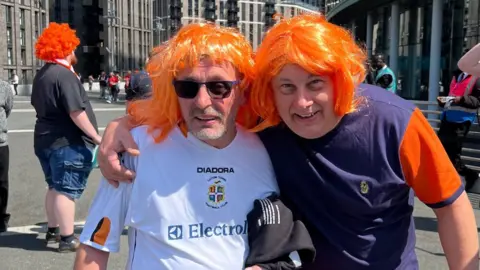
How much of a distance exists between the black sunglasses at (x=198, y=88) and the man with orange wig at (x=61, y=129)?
113 inches

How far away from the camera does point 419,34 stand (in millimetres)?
26203

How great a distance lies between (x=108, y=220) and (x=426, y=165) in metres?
1.08

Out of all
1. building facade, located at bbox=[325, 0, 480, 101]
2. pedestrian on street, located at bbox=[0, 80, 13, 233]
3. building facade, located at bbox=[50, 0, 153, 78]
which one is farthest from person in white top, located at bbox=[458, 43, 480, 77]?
building facade, located at bbox=[50, 0, 153, 78]

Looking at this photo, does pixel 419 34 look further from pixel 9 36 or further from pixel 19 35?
pixel 19 35

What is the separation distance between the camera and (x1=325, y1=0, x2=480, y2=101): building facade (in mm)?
20391

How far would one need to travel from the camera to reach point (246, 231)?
1.75m

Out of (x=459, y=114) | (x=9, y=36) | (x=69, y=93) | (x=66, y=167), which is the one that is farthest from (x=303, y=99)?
(x=9, y=36)

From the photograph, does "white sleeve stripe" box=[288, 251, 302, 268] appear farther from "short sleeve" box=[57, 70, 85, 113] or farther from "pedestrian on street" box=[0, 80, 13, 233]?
"pedestrian on street" box=[0, 80, 13, 233]

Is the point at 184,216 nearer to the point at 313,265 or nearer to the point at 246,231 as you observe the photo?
the point at 246,231

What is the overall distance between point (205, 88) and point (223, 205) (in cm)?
40

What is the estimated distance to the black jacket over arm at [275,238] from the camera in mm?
1691

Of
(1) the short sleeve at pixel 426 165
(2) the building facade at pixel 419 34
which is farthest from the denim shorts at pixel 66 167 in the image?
(2) the building facade at pixel 419 34

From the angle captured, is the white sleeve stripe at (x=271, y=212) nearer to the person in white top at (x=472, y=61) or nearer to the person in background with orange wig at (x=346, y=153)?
the person in background with orange wig at (x=346, y=153)

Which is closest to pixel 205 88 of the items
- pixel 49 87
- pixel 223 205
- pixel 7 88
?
pixel 223 205
